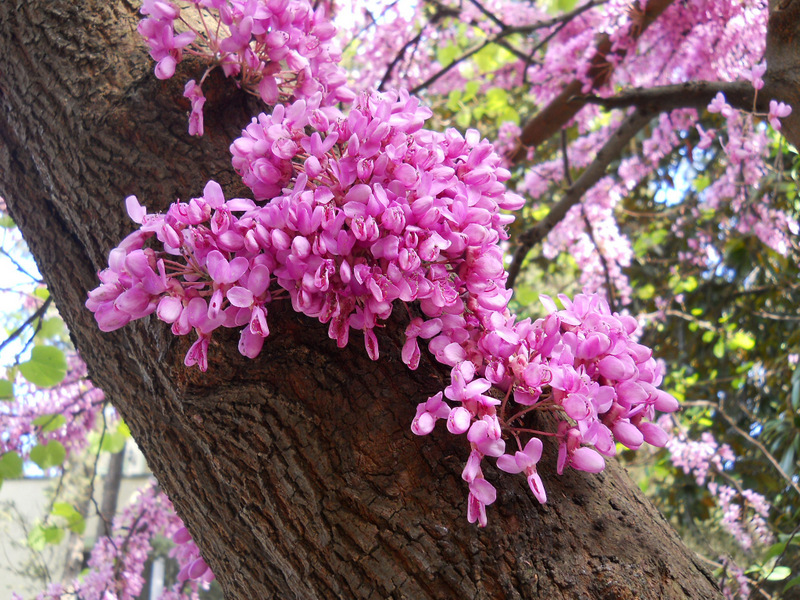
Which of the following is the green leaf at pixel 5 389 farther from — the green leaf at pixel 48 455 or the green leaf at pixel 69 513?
the green leaf at pixel 69 513

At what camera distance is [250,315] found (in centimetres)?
74

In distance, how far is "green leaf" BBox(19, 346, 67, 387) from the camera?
175 cm

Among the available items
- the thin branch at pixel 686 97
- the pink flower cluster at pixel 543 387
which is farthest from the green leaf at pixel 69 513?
the thin branch at pixel 686 97

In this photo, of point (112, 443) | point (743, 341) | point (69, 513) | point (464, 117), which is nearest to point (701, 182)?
point (743, 341)

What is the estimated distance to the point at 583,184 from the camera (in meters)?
2.47

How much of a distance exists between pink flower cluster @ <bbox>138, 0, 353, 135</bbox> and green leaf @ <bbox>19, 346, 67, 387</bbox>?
1.16 m

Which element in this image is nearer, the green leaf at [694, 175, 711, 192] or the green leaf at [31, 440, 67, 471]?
the green leaf at [31, 440, 67, 471]

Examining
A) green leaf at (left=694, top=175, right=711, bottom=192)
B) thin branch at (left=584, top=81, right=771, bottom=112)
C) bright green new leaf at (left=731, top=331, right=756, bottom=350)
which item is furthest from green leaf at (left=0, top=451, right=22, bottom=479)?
green leaf at (left=694, top=175, right=711, bottom=192)

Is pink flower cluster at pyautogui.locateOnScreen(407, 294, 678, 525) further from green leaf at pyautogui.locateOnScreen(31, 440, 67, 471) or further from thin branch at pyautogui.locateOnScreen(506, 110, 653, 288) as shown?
green leaf at pyautogui.locateOnScreen(31, 440, 67, 471)

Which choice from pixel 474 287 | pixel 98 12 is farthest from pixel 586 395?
pixel 98 12

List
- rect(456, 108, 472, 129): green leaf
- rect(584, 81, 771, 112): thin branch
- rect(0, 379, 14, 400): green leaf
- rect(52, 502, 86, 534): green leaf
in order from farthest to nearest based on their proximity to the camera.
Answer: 1. rect(456, 108, 472, 129): green leaf
2. rect(52, 502, 86, 534): green leaf
3. rect(0, 379, 14, 400): green leaf
4. rect(584, 81, 771, 112): thin branch

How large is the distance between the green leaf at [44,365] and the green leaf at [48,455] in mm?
463

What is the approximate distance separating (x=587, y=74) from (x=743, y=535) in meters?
3.21

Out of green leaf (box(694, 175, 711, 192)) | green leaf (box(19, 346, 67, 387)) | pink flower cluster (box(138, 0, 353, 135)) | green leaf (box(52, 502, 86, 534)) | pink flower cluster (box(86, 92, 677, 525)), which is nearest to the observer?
pink flower cluster (box(86, 92, 677, 525))
